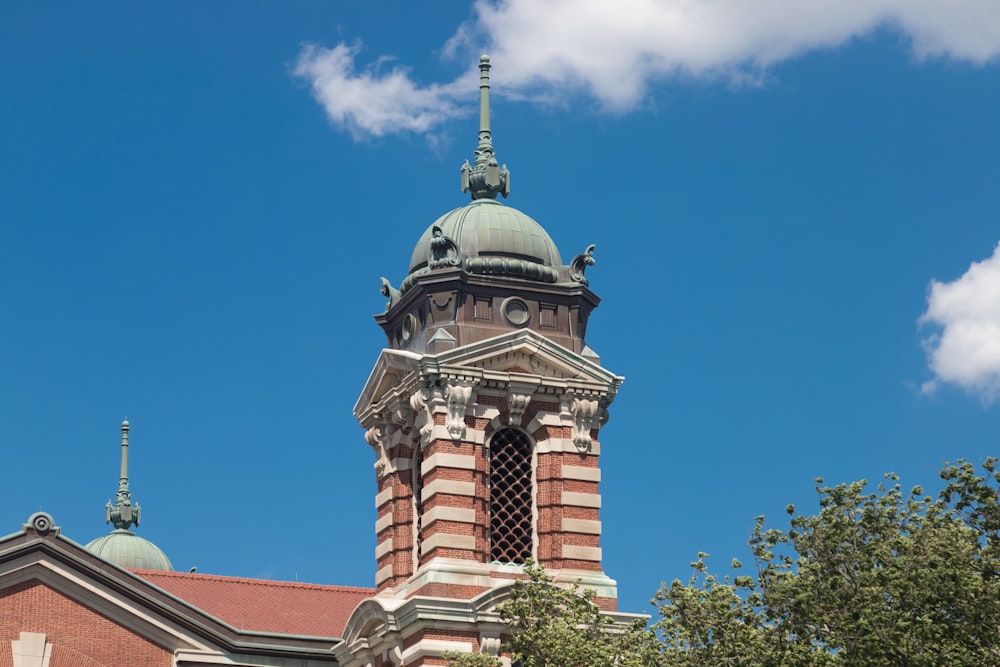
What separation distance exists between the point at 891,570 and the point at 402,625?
15696 mm

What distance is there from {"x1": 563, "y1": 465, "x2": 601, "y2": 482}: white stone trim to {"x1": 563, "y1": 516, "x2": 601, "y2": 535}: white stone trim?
3.35ft

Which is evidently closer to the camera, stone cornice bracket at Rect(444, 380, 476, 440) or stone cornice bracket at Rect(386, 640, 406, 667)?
stone cornice bracket at Rect(386, 640, 406, 667)

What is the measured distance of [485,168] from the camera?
52625 mm

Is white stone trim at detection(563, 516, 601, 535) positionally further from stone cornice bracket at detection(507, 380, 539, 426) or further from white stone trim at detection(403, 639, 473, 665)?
white stone trim at detection(403, 639, 473, 665)

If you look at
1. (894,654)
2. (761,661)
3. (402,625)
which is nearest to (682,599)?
(761,661)

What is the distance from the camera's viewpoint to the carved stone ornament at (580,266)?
5091cm

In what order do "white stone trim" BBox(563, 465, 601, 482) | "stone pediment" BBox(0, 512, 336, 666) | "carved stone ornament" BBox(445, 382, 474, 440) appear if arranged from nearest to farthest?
"carved stone ornament" BBox(445, 382, 474, 440) < "stone pediment" BBox(0, 512, 336, 666) < "white stone trim" BBox(563, 465, 601, 482)

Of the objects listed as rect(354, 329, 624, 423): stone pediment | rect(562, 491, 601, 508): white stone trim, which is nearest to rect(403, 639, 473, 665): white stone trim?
rect(562, 491, 601, 508): white stone trim

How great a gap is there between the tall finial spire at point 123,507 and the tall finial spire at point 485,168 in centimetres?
1615

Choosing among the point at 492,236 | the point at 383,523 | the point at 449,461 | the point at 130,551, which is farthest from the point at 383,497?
the point at 130,551

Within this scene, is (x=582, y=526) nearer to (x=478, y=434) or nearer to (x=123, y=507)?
(x=478, y=434)

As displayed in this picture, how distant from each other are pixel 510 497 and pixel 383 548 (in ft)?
12.4

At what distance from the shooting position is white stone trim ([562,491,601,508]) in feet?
160

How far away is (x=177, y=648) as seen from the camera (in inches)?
1960
